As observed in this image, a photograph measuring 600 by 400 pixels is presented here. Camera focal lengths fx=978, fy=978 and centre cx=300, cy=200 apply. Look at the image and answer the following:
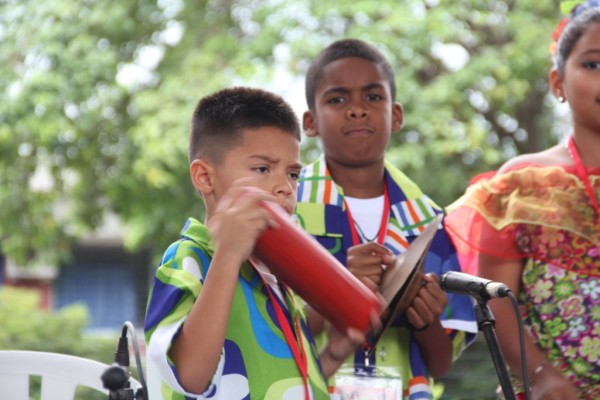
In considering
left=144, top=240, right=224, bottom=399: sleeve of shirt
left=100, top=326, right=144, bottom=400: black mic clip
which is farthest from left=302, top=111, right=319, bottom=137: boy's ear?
left=100, top=326, right=144, bottom=400: black mic clip

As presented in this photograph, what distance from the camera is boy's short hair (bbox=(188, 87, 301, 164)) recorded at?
220 cm

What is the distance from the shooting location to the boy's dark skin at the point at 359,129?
2.76 m

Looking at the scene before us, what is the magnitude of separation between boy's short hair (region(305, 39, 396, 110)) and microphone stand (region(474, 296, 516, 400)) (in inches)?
41.9

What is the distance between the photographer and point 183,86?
9.12m

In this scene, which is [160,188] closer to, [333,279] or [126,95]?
[126,95]

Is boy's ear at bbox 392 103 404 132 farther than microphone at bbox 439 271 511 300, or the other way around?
boy's ear at bbox 392 103 404 132

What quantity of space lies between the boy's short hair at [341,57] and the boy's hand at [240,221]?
3.95 feet

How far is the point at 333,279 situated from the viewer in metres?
1.78

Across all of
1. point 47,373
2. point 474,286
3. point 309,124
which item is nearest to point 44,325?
point 309,124

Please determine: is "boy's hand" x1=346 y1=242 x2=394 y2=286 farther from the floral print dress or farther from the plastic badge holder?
the plastic badge holder

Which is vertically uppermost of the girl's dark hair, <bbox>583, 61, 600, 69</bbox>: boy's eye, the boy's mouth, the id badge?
the girl's dark hair

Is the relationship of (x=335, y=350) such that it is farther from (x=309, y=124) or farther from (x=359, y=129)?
(x=309, y=124)

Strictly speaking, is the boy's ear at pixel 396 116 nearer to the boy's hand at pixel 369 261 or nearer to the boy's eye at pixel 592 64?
the boy's eye at pixel 592 64

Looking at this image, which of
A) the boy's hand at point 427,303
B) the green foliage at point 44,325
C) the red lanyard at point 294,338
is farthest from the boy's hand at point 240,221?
the green foliage at point 44,325
